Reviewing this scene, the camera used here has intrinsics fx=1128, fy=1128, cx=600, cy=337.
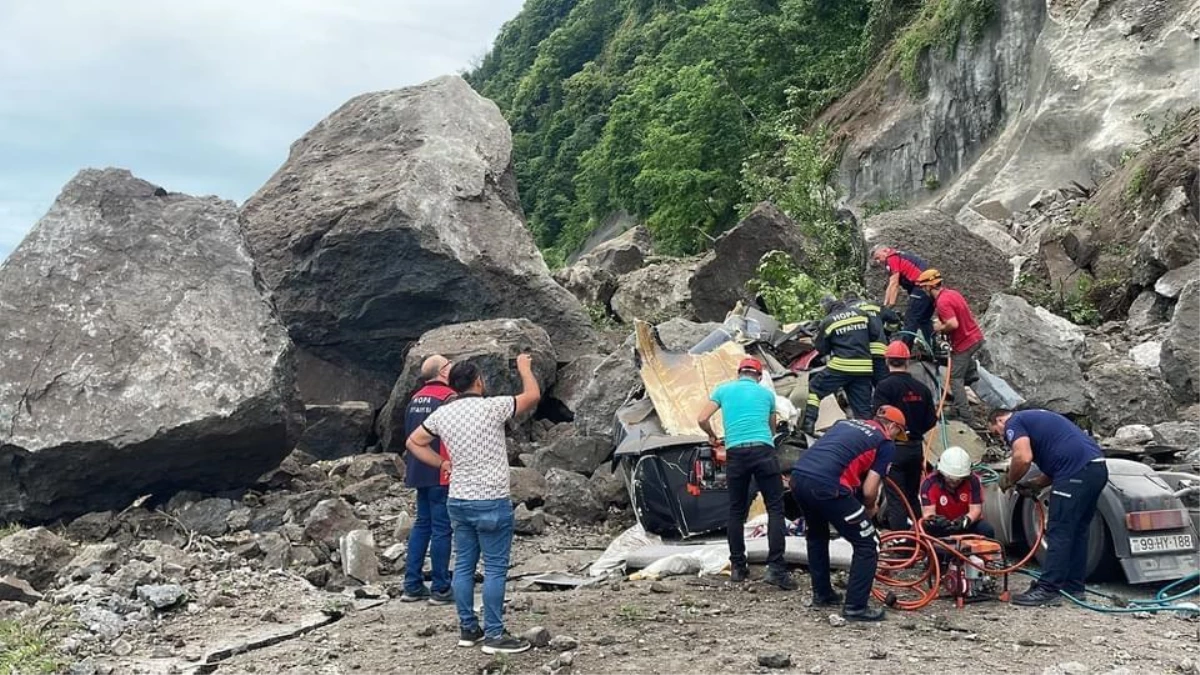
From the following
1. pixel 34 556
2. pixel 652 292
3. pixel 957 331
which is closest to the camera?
pixel 34 556

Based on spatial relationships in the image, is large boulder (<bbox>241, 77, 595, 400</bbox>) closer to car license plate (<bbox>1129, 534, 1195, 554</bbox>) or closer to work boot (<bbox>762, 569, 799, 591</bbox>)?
work boot (<bbox>762, 569, 799, 591</bbox>)

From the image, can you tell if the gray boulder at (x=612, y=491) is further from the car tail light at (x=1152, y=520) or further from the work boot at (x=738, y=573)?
the car tail light at (x=1152, y=520)

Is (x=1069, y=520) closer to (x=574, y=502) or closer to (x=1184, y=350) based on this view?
(x=574, y=502)

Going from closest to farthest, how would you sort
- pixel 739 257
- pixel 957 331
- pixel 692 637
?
1. pixel 692 637
2. pixel 957 331
3. pixel 739 257

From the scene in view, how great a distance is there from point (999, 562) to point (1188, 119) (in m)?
10.7

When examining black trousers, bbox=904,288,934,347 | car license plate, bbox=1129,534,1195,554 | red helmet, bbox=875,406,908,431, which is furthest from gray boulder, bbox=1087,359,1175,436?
red helmet, bbox=875,406,908,431

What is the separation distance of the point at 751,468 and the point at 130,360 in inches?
206

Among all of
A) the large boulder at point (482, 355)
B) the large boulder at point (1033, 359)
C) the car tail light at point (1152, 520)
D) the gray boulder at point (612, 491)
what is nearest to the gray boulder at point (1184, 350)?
the large boulder at point (1033, 359)

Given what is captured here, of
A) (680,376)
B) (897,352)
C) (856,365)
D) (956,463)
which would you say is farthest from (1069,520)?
(680,376)

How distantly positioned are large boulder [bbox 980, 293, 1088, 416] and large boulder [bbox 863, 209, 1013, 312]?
2.09m

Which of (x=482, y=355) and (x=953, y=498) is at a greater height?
(x=482, y=355)

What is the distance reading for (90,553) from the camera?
7.80m

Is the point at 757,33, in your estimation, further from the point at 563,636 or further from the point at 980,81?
the point at 563,636

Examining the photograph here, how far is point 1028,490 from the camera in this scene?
6922 mm
